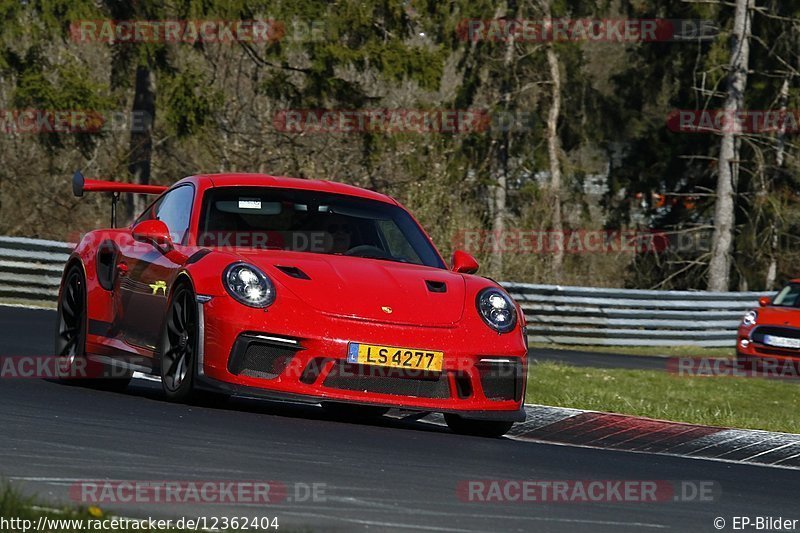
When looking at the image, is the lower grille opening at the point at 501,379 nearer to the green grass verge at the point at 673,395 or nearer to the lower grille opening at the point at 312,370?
the lower grille opening at the point at 312,370

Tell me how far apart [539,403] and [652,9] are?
30.1 m

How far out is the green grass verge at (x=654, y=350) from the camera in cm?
2455

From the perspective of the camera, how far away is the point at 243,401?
9930 millimetres

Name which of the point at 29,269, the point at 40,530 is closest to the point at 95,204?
the point at 29,269

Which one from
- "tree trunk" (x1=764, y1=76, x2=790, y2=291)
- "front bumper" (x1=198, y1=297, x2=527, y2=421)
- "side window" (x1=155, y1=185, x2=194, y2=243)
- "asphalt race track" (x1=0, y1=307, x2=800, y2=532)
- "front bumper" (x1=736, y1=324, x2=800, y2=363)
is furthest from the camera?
"tree trunk" (x1=764, y1=76, x2=790, y2=291)

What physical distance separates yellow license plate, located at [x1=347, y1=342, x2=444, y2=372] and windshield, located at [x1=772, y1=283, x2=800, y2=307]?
43.1ft

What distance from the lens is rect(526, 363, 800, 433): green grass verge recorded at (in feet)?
37.2

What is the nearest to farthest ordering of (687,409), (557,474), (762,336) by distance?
(557,474) → (687,409) → (762,336)

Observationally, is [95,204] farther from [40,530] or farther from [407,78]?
[40,530]

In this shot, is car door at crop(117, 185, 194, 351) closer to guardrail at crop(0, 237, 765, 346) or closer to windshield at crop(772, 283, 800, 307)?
windshield at crop(772, 283, 800, 307)

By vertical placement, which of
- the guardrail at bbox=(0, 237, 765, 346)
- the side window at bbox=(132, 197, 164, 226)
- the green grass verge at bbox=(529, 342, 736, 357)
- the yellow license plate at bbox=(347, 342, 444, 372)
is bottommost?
the green grass verge at bbox=(529, 342, 736, 357)

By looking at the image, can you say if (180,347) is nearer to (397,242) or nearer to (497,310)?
(397,242)

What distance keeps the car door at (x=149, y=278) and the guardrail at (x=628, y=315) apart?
1452 cm

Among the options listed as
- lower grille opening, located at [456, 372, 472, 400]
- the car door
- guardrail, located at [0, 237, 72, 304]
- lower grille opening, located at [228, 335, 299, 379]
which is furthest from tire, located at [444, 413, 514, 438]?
guardrail, located at [0, 237, 72, 304]
